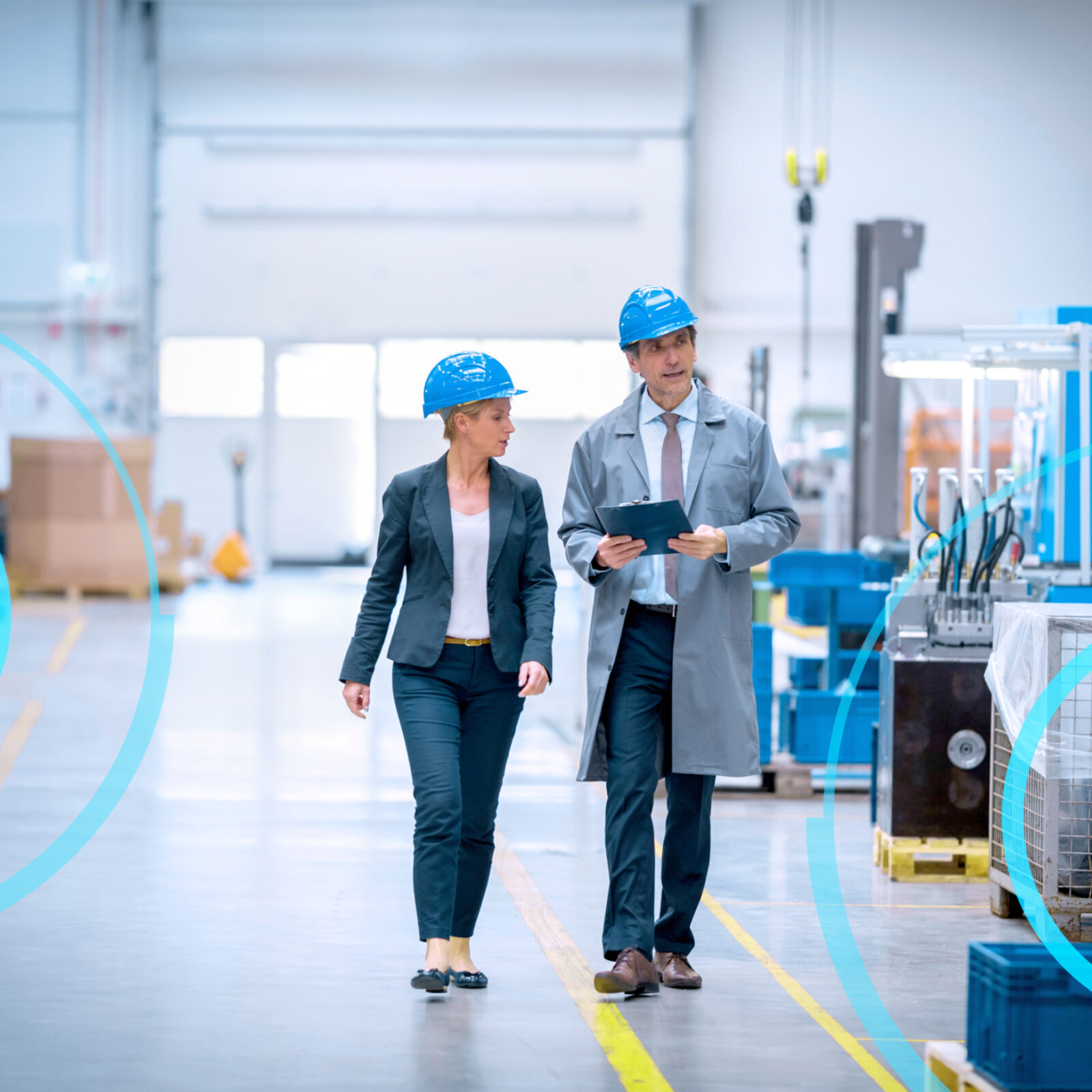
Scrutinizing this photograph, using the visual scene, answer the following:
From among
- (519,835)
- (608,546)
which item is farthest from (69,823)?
(608,546)

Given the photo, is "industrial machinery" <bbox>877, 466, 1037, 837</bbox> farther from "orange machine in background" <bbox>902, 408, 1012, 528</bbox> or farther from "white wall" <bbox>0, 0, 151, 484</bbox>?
"white wall" <bbox>0, 0, 151, 484</bbox>

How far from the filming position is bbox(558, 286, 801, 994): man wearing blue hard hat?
3.86m

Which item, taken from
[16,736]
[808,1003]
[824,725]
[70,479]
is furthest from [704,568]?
[70,479]

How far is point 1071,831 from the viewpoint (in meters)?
4.36

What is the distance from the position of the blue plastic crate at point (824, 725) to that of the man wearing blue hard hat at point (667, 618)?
319 centimetres

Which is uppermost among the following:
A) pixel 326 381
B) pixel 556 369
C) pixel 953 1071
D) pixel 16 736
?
pixel 556 369

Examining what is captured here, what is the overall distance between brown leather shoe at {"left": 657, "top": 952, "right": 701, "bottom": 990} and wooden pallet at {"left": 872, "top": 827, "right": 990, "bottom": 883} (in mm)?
1565

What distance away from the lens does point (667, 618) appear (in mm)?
3920

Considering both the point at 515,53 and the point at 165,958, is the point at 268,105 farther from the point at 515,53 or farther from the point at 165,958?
the point at 165,958

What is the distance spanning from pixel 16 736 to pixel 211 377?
44.2 feet
